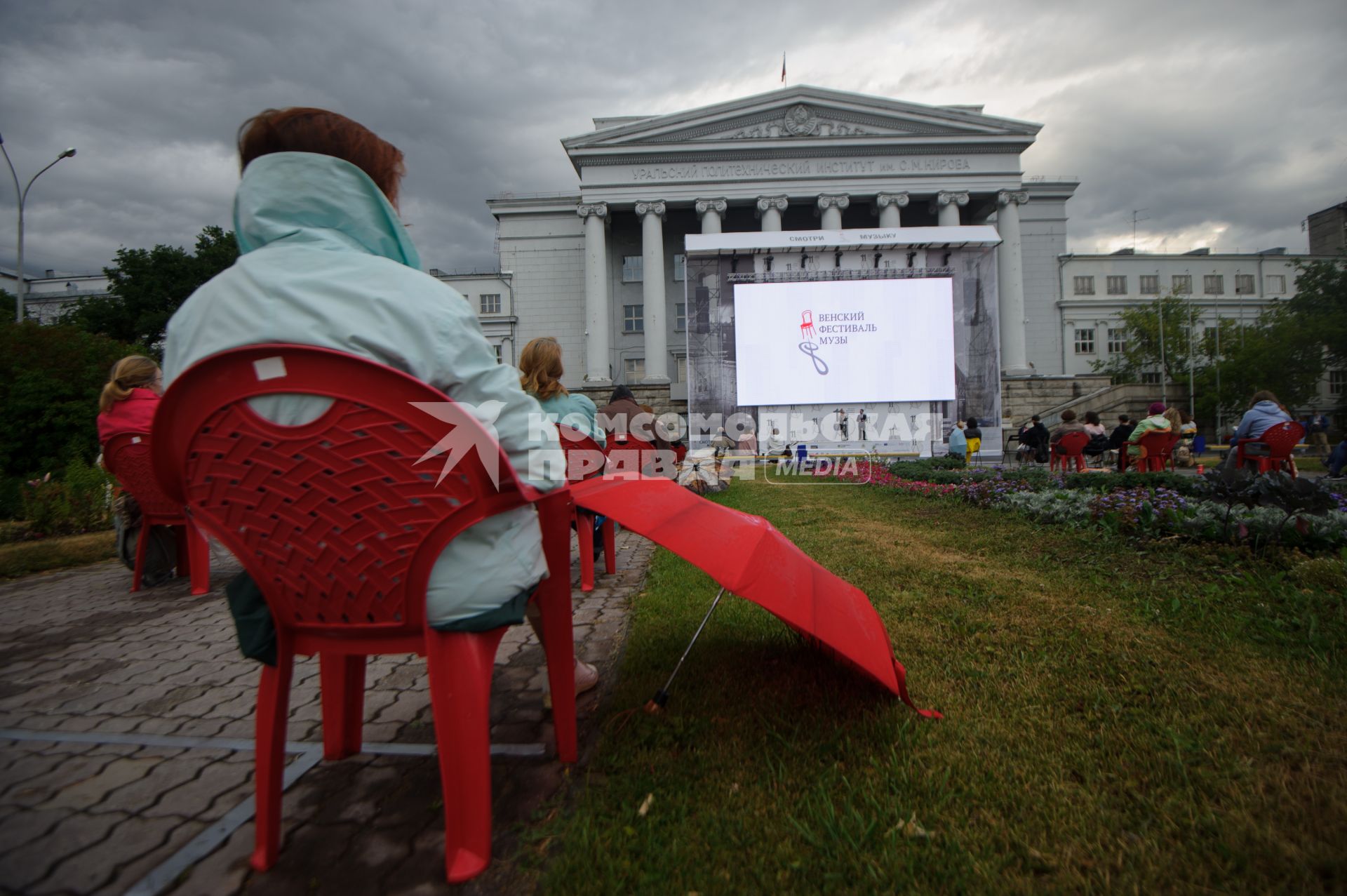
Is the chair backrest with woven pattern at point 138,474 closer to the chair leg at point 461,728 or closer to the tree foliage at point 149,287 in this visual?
the chair leg at point 461,728

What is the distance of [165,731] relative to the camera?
2.38 metres

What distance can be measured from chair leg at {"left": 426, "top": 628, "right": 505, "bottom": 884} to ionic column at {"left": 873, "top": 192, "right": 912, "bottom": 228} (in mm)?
37359

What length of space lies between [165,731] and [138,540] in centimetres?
318

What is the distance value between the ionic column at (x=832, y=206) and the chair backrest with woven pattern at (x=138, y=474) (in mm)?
34090

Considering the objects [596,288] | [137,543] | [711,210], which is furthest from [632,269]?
[137,543]

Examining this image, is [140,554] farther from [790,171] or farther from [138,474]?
[790,171]

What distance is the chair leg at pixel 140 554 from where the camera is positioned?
15.6 ft

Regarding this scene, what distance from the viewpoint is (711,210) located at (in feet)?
115

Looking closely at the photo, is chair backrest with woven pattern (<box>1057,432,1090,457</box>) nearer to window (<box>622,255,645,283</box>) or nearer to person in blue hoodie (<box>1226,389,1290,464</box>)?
person in blue hoodie (<box>1226,389,1290,464</box>)

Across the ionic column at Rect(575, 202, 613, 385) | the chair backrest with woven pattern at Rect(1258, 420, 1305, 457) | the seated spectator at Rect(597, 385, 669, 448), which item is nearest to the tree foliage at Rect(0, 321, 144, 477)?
the seated spectator at Rect(597, 385, 669, 448)

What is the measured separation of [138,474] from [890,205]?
3661cm

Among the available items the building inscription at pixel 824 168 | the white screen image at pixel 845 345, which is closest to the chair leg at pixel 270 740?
the white screen image at pixel 845 345

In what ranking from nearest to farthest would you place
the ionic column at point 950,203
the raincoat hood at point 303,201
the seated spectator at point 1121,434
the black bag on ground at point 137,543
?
the raincoat hood at point 303,201
the black bag on ground at point 137,543
the seated spectator at point 1121,434
the ionic column at point 950,203

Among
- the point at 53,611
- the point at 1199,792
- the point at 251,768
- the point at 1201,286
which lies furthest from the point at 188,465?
the point at 1201,286
